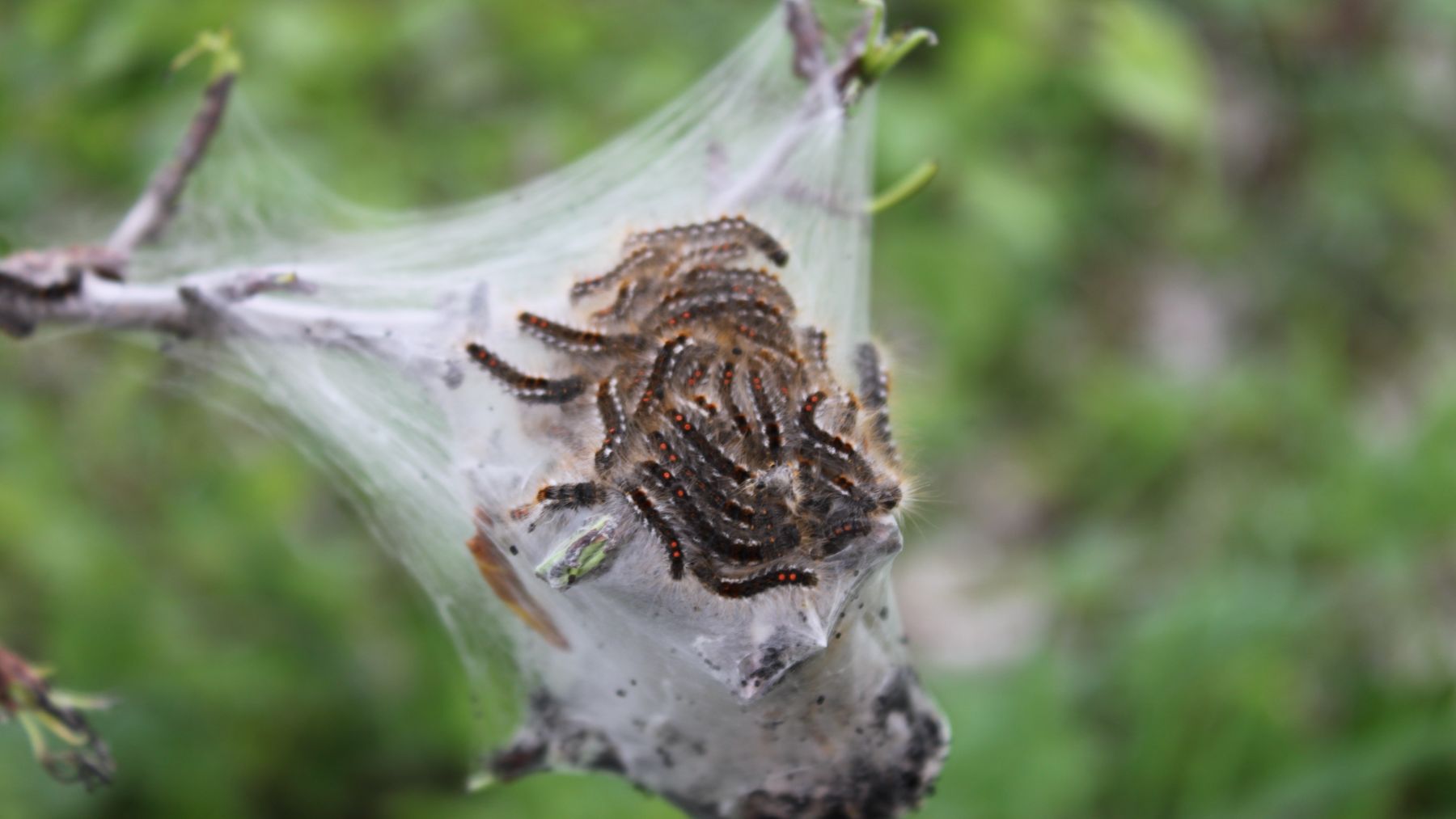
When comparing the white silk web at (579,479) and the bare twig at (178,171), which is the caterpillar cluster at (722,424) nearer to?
the white silk web at (579,479)

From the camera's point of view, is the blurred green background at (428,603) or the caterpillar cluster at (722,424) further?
the blurred green background at (428,603)

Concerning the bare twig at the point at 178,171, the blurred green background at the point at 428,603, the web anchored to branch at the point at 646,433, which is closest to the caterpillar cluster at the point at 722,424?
the web anchored to branch at the point at 646,433

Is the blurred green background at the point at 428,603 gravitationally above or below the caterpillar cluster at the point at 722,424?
above

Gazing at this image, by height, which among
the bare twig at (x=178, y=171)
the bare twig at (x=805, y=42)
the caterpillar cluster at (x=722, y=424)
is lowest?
the caterpillar cluster at (x=722, y=424)

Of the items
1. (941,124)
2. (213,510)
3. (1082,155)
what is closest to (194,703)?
(213,510)

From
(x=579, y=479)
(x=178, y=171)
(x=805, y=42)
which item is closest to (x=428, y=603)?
(x=178, y=171)

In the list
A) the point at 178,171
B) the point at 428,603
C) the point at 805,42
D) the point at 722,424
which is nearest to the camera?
the point at 722,424

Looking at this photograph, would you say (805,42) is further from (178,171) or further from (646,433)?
(178,171)

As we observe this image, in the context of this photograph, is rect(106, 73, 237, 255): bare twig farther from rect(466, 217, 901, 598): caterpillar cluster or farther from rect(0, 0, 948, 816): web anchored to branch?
rect(466, 217, 901, 598): caterpillar cluster
